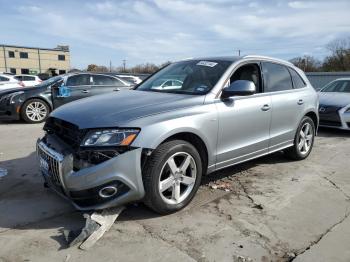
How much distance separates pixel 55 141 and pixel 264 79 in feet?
9.53

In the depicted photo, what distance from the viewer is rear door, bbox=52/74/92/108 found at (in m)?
10.3

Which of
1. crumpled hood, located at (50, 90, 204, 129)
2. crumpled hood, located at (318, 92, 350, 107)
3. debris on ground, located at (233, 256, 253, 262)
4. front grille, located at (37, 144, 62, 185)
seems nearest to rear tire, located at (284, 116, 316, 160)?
crumpled hood, located at (50, 90, 204, 129)

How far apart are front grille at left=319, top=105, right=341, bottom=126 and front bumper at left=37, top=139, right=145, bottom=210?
653 centimetres

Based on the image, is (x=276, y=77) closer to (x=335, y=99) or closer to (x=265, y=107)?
(x=265, y=107)

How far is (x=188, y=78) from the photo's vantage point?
14.9ft

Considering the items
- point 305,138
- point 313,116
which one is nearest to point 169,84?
point 305,138

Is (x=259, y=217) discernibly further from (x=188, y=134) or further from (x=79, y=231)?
(x=79, y=231)

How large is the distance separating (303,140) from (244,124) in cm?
203

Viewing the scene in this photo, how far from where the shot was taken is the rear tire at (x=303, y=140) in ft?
18.6

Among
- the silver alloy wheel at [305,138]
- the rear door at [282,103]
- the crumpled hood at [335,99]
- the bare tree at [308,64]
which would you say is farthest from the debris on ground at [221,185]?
the bare tree at [308,64]

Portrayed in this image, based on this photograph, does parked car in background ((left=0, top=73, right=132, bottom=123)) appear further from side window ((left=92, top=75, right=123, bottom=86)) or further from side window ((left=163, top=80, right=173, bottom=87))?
side window ((left=163, top=80, right=173, bottom=87))

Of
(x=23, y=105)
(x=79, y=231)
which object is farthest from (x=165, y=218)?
(x=23, y=105)

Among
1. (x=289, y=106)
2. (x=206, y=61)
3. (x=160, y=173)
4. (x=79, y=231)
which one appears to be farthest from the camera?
(x=289, y=106)

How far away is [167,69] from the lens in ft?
17.1
